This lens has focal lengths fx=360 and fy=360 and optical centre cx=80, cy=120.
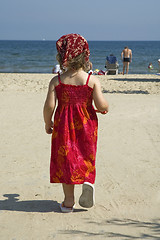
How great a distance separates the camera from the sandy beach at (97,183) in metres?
3.19

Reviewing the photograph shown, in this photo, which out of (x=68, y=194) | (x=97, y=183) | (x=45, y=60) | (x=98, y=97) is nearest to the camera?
(x=98, y=97)

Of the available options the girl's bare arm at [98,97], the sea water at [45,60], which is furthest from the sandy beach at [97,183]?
the sea water at [45,60]

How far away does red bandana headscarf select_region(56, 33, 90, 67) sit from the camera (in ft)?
10.4

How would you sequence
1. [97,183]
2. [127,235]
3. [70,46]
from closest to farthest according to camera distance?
[127,235] < [70,46] < [97,183]

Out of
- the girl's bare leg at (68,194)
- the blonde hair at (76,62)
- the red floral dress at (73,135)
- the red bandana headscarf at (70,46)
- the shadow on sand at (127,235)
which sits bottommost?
the shadow on sand at (127,235)

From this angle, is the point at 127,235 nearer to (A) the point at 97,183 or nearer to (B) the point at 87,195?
(B) the point at 87,195

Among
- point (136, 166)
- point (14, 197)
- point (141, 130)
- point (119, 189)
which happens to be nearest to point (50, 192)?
point (14, 197)

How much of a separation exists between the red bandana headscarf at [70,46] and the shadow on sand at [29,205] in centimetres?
146

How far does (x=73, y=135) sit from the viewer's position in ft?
10.9

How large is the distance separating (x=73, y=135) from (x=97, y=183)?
118 cm

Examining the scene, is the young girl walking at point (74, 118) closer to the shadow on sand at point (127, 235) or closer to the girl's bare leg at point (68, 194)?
the girl's bare leg at point (68, 194)

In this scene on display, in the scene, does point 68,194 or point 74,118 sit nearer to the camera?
point 74,118

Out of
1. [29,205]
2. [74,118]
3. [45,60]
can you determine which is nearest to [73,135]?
[74,118]

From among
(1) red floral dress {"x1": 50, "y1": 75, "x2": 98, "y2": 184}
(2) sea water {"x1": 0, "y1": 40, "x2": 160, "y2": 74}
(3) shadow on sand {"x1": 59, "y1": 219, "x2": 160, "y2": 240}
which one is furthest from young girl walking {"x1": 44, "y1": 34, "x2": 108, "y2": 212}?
(2) sea water {"x1": 0, "y1": 40, "x2": 160, "y2": 74}
